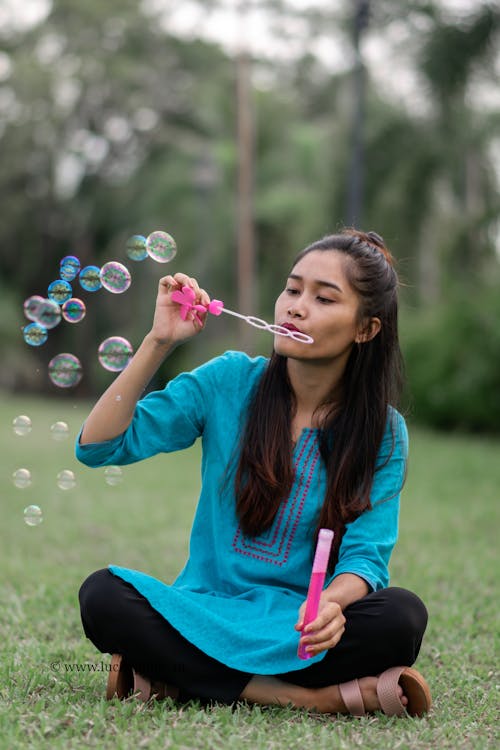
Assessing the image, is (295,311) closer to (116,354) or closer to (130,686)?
(116,354)

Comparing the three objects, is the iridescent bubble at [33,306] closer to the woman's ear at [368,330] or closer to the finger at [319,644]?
the woman's ear at [368,330]

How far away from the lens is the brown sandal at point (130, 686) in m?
2.41

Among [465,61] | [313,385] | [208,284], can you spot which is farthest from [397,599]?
[208,284]

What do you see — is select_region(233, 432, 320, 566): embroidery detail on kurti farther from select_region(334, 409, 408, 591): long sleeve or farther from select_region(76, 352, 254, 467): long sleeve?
select_region(76, 352, 254, 467): long sleeve

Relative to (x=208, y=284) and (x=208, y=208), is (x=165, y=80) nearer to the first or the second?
(x=208, y=208)

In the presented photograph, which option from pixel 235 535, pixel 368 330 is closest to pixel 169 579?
pixel 235 535

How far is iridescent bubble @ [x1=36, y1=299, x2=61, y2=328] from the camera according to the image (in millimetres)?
2967

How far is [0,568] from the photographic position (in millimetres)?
4379

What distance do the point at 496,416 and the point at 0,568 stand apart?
814cm

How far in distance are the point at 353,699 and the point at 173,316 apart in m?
0.99

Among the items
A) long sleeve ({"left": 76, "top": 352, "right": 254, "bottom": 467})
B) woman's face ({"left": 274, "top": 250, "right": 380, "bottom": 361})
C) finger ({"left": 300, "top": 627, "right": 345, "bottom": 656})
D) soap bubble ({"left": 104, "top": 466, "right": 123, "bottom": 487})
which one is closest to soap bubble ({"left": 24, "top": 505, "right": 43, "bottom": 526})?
soap bubble ({"left": 104, "top": 466, "right": 123, "bottom": 487})

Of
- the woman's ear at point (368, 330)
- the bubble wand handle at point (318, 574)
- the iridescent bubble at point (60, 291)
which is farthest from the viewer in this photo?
the iridescent bubble at point (60, 291)

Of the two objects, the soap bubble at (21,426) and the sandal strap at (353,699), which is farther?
the soap bubble at (21,426)

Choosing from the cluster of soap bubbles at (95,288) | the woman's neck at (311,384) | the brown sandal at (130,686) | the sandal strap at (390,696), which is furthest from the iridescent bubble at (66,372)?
the sandal strap at (390,696)
